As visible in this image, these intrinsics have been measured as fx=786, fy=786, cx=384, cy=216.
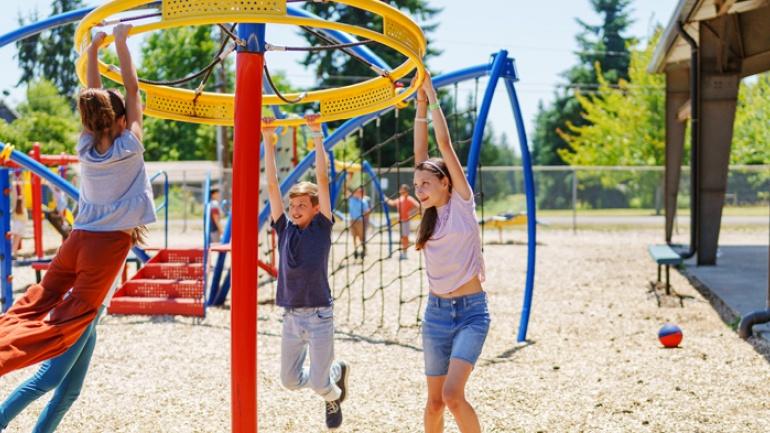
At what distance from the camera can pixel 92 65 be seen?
310cm

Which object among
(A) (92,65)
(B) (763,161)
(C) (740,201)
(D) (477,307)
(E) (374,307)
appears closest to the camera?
(A) (92,65)

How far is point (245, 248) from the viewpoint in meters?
3.02

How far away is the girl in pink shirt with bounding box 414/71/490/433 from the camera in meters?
3.42

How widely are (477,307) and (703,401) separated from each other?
2177 millimetres

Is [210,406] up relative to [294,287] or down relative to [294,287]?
down

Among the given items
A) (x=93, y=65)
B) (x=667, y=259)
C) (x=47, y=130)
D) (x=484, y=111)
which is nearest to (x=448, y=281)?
(x=93, y=65)

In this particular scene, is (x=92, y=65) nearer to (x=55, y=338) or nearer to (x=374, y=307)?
(x=55, y=338)

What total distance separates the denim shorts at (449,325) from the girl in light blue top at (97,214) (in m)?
1.32

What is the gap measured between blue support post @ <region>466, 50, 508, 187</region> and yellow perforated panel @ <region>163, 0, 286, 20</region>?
10.7ft

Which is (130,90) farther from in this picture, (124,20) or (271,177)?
(271,177)

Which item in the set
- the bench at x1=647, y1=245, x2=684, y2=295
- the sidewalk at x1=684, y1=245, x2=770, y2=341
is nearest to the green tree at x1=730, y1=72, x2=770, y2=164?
the sidewalk at x1=684, y1=245, x2=770, y2=341

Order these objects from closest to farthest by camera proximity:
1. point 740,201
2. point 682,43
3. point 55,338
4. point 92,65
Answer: point 55,338 < point 92,65 < point 682,43 < point 740,201

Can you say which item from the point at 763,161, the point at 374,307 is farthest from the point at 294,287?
the point at 763,161

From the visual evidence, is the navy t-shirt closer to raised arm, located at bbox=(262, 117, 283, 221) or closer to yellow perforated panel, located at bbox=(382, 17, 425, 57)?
raised arm, located at bbox=(262, 117, 283, 221)
